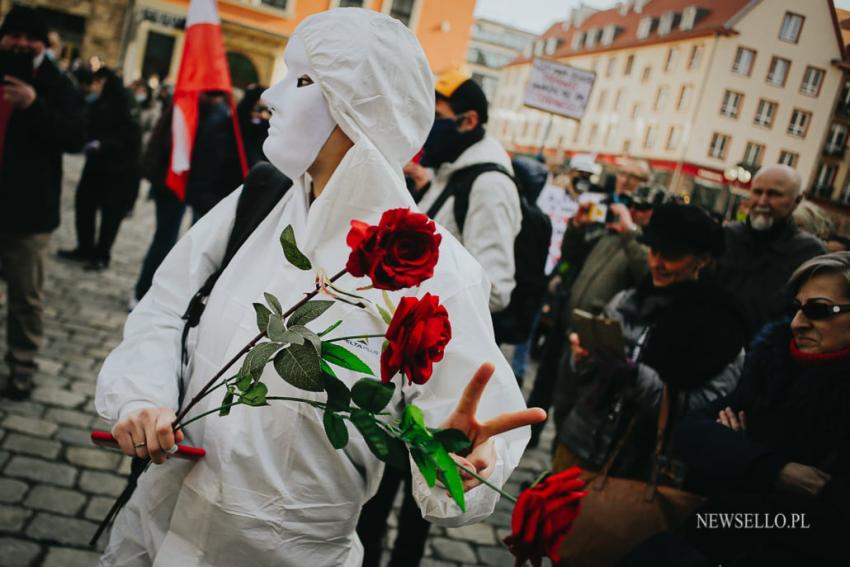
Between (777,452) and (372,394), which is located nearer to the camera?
(372,394)

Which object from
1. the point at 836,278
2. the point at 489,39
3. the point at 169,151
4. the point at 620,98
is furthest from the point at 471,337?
the point at 489,39

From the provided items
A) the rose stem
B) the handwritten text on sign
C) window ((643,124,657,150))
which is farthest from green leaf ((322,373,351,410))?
window ((643,124,657,150))

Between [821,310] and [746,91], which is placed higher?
[746,91]

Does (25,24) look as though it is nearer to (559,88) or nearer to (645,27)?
(559,88)

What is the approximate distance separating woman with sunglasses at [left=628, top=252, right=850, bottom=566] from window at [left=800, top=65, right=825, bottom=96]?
1.06 metres

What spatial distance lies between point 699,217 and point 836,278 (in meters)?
1.25

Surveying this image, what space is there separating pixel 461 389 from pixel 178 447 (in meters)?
0.66

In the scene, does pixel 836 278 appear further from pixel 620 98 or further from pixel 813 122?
pixel 620 98

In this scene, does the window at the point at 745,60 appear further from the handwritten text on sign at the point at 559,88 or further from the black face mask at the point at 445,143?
the handwritten text on sign at the point at 559,88

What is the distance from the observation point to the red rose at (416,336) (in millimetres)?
1133

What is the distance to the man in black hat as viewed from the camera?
3.84m

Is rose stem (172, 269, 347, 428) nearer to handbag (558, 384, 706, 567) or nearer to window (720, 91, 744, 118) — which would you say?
handbag (558, 384, 706, 567)

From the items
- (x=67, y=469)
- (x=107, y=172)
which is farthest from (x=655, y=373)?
(x=107, y=172)

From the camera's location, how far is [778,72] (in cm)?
320
